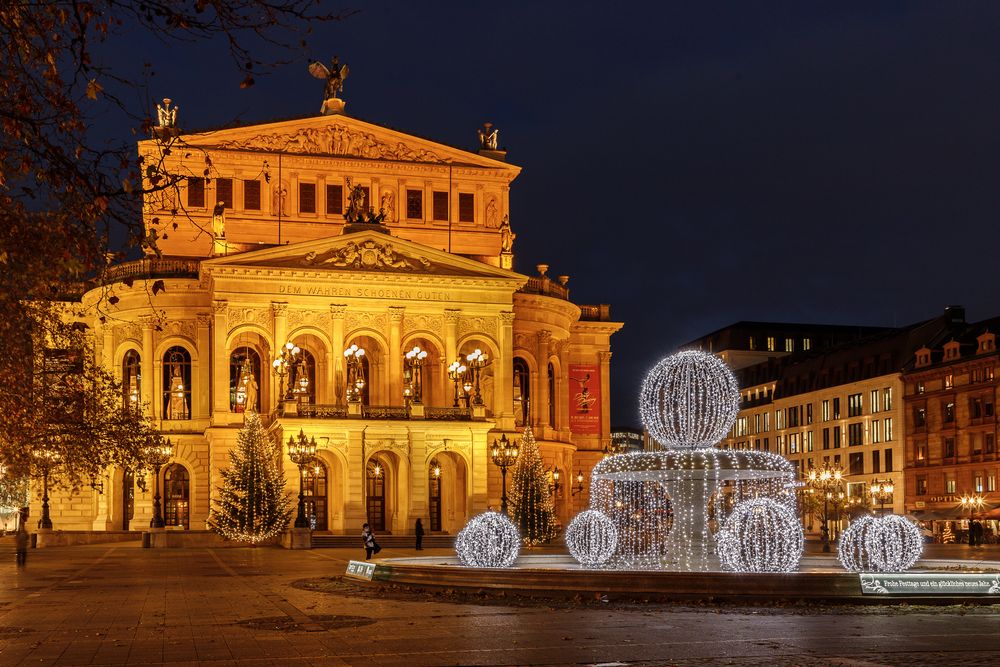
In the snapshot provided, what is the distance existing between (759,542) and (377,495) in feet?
139

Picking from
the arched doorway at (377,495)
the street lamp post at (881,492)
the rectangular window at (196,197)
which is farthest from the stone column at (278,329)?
the street lamp post at (881,492)

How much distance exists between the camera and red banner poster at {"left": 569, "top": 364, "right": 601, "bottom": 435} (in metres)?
82.1

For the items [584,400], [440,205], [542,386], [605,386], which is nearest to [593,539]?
[542,386]

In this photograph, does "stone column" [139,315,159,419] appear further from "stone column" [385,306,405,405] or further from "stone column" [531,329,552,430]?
"stone column" [531,329,552,430]

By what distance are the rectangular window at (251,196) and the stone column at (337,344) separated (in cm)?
983

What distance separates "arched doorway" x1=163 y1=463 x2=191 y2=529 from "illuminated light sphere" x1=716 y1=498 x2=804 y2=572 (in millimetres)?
47902

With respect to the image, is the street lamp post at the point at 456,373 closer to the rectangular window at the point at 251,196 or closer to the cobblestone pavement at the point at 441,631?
the rectangular window at the point at 251,196

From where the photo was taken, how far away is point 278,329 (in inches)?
2581

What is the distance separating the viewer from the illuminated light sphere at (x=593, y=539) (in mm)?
30688

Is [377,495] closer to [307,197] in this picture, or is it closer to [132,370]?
[132,370]

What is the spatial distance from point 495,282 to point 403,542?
17118 millimetres

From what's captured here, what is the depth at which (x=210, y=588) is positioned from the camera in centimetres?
2928

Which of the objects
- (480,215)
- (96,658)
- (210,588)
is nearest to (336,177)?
(480,215)

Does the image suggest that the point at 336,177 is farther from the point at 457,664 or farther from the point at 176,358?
the point at 457,664
